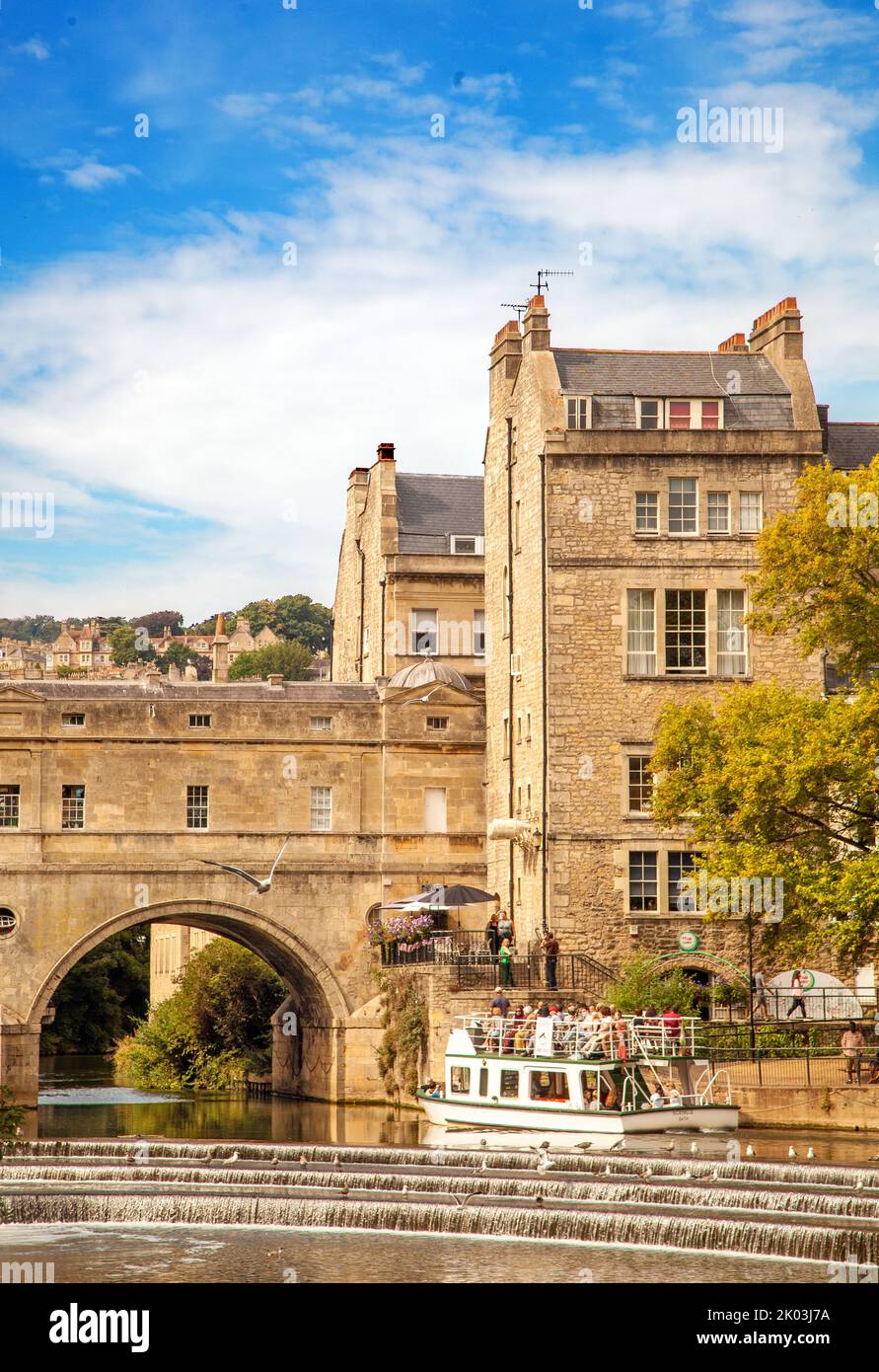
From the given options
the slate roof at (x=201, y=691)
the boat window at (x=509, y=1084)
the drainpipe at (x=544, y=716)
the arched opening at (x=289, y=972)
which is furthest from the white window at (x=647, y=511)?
the boat window at (x=509, y=1084)

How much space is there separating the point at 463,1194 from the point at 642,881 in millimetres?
17295

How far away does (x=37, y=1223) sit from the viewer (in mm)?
28656

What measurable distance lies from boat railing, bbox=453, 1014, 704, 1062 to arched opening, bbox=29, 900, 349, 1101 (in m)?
11.7

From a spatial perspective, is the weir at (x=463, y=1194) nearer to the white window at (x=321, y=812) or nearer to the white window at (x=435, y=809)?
the white window at (x=321, y=812)

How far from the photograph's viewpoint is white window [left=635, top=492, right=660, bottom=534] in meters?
45.8

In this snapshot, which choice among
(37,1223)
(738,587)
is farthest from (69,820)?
(37,1223)

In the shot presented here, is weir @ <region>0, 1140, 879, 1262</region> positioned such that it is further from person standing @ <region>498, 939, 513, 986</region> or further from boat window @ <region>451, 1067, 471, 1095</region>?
person standing @ <region>498, 939, 513, 986</region>

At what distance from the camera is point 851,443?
49438 mm

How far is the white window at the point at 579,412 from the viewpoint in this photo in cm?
4650

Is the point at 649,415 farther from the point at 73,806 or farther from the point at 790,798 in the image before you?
the point at 73,806

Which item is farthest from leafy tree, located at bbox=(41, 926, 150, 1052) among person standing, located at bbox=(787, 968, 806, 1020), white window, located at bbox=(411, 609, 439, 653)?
person standing, located at bbox=(787, 968, 806, 1020)

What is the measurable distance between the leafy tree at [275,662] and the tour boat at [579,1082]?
10699 cm
